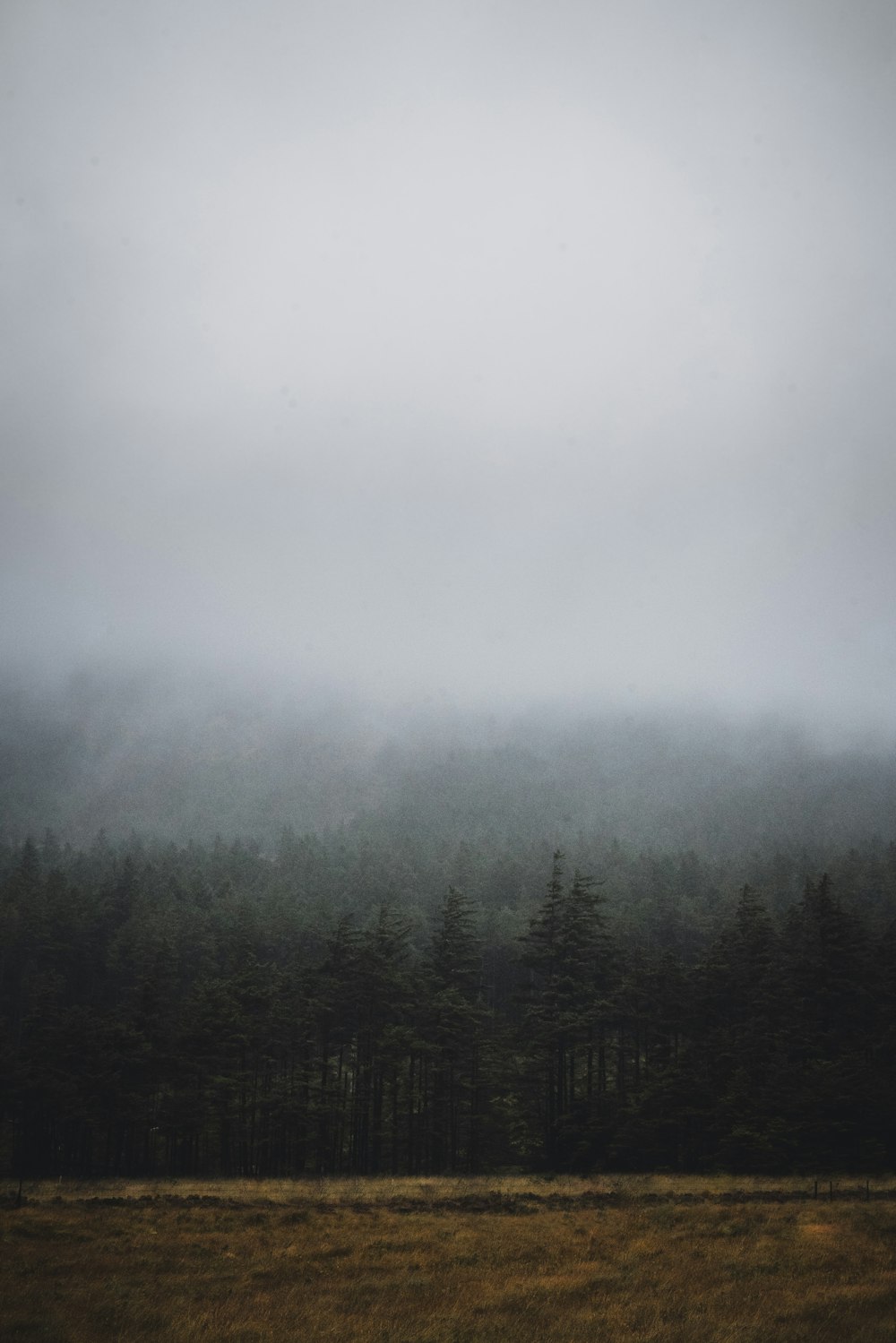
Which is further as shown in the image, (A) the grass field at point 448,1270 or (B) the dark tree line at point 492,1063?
(B) the dark tree line at point 492,1063

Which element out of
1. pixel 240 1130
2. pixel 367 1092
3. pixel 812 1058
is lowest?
pixel 240 1130

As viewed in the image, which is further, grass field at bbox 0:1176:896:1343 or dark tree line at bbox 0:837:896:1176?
dark tree line at bbox 0:837:896:1176

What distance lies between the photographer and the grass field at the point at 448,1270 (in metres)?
14.7

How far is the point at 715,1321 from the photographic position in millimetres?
14984

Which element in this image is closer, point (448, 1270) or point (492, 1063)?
point (448, 1270)

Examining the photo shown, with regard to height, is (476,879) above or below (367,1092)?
above

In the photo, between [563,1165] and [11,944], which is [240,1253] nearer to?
[563,1165]

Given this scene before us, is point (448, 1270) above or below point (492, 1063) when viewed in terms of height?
above

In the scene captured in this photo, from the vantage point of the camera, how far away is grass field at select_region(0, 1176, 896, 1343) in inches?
580

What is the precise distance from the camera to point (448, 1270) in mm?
18469

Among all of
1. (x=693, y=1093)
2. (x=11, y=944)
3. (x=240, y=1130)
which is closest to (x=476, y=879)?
(x=11, y=944)

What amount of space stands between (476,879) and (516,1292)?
10866cm

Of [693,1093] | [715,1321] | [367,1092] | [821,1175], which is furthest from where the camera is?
[367,1092]

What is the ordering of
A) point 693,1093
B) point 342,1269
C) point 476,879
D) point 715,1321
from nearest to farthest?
point 715,1321 → point 342,1269 → point 693,1093 → point 476,879
